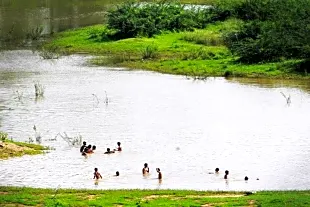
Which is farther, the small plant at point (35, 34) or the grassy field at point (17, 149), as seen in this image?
the small plant at point (35, 34)

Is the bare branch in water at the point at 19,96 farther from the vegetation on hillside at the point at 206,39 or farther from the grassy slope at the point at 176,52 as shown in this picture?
the vegetation on hillside at the point at 206,39

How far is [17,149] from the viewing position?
28.9 m

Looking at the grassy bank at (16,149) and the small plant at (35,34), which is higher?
Result: the small plant at (35,34)

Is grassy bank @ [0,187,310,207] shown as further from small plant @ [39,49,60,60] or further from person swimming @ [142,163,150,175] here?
small plant @ [39,49,60,60]

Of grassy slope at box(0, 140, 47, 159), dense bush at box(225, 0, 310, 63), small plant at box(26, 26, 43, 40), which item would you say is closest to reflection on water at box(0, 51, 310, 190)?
grassy slope at box(0, 140, 47, 159)

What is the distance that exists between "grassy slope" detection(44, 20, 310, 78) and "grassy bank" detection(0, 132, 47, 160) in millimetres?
18252

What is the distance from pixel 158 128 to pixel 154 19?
26.6 metres

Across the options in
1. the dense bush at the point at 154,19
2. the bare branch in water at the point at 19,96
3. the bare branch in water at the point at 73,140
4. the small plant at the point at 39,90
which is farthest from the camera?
the dense bush at the point at 154,19

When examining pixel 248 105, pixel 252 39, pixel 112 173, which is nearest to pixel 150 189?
pixel 112 173

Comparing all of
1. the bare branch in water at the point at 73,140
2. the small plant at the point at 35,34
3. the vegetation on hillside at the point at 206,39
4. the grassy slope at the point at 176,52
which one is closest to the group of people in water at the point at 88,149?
the bare branch in water at the point at 73,140

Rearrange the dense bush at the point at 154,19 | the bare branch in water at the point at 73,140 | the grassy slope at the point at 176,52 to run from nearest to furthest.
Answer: the bare branch in water at the point at 73,140 < the grassy slope at the point at 176,52 < the dense bush at the point at 154,19

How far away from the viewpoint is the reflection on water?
25922 millimetres

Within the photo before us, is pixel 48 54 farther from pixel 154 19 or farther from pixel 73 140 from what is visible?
pixel 73 140

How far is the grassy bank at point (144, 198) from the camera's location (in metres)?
21.5
